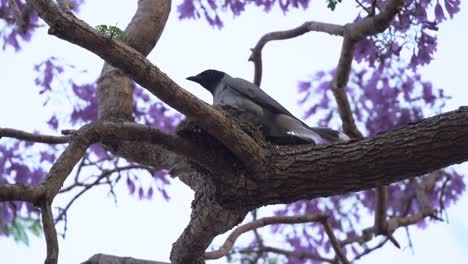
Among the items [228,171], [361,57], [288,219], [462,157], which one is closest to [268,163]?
[228,171]

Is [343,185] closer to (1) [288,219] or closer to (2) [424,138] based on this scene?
(2) [424,138]

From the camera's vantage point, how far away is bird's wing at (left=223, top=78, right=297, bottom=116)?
3.72 m

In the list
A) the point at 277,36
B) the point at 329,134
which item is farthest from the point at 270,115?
the point at 277,36

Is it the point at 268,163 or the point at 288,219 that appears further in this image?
the point at 288,219

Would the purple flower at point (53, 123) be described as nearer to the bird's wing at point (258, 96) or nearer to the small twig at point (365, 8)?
the bird's wing at point (258, 96)

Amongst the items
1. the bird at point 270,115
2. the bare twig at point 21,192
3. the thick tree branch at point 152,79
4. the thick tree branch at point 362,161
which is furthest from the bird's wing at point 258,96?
the bare twig at point 21,192

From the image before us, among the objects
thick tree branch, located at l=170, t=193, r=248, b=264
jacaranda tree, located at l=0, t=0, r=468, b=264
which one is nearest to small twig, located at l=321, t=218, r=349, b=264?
jacaranda tree, located at l=0, t=0, r=468, b=264

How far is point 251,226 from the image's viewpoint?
4.59m

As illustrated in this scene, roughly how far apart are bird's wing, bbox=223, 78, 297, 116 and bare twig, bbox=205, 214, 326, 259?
3.66 feet

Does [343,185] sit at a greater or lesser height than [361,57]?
lesser

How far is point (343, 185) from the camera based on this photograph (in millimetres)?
3020

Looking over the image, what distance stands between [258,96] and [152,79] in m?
1.39

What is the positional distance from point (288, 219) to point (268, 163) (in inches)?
72.7

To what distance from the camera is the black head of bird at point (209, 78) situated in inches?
Result: 176
